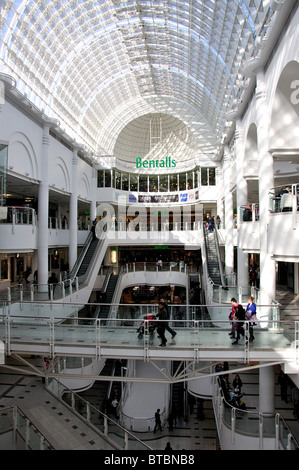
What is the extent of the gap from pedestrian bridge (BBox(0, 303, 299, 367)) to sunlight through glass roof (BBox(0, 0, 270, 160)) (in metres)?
12.2

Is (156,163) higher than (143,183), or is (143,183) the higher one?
(156,163)

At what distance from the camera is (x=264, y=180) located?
49.4 feet

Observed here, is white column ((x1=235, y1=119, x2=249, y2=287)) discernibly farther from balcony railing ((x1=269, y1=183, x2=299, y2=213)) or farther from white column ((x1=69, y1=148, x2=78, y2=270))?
white column ((x1=69, y1=148, x2=78, y2=270))

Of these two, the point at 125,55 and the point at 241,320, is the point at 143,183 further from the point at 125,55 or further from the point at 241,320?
the point at 241,320

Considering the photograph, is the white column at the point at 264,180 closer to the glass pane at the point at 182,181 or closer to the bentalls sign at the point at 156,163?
the glass pane at the point at 182,181

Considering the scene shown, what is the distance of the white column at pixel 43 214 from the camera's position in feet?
77.8

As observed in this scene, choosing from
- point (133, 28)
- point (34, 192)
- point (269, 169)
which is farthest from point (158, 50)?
point (269, 169)

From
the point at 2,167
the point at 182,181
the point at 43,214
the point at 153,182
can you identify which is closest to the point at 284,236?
the point at 2,167

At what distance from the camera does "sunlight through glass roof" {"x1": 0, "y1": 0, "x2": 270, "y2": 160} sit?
21.7m

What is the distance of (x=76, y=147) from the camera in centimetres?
3103

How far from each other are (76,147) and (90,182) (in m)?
8.42

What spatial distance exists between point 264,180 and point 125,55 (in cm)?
2693

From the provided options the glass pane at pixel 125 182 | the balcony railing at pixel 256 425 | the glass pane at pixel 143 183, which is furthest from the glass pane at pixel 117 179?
the balcony railing at pixel 256 425

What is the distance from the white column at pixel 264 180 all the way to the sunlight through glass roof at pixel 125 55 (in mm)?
3243
